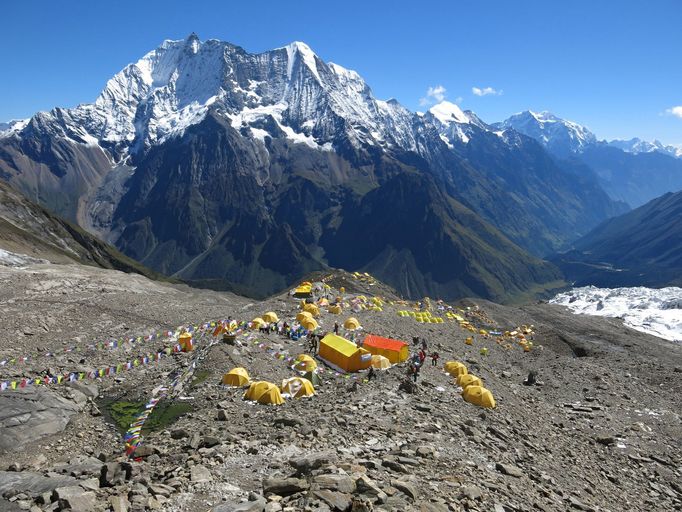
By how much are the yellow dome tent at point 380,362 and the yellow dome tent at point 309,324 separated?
1216 centimetres

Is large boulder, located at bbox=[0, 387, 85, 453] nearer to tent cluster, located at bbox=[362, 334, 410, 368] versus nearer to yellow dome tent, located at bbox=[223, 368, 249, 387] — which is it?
yellow dome tent, located at bbox=[223, 368, 249, 387]

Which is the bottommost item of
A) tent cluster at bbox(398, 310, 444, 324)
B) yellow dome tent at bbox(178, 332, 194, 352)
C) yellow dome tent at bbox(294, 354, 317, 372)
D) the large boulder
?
the large boulder

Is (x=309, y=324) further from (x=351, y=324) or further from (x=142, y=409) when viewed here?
(x=142, y=409)

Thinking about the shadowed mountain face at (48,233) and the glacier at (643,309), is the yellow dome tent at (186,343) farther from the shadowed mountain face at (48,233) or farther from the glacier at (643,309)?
the glacier at (643,309)

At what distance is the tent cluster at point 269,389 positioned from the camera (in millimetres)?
29703

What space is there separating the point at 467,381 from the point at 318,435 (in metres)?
18.4

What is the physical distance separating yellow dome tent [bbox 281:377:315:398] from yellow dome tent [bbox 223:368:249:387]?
340cm

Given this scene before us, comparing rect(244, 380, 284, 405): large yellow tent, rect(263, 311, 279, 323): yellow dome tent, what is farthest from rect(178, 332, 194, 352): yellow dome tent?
rect(244, 380, 284, 405): large yellow tent

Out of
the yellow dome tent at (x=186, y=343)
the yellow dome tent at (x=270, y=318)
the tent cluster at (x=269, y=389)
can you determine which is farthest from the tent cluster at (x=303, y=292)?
the tent cluster at (x=269, y=389)

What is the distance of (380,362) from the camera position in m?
39.1

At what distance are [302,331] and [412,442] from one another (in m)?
27.2

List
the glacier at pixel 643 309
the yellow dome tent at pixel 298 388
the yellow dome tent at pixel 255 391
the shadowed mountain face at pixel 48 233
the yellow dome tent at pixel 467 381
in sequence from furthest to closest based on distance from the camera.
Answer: the glacier at pixel 643 309 < the shadowed mountain face at pixel 48 233 < the yellow dome tent at pixel 467 381 < the yellow dome tent at pixel 298 388 < the yellow dome tent at pixel 255 391

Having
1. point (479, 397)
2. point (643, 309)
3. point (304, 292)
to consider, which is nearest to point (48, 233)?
point (304, 292)

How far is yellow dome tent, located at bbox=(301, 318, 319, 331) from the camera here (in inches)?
1979
